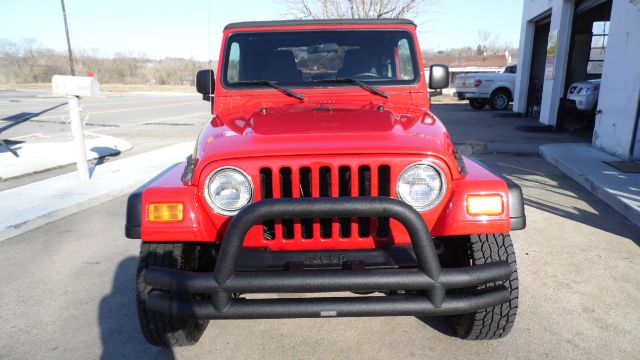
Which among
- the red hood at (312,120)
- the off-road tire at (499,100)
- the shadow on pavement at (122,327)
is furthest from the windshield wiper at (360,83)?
the off-road tire at (499,100)

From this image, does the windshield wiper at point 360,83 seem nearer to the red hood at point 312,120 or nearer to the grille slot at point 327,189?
the red hood at point 312,120

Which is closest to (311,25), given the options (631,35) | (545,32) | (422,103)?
(422,103)

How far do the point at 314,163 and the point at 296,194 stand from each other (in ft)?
0.54

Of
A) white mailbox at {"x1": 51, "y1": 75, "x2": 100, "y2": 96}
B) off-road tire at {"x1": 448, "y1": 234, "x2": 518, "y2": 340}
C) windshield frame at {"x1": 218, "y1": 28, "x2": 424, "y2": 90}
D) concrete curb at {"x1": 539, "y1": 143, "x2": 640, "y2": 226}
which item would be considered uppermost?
windshield frame at {"x1": 218, "y1": 28, "x2": 424, "y2": 90}

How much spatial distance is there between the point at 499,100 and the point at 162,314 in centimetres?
1876

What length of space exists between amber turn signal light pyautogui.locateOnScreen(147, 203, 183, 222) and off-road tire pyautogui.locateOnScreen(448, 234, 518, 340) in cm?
144

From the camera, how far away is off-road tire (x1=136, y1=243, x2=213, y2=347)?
2258 millimetres

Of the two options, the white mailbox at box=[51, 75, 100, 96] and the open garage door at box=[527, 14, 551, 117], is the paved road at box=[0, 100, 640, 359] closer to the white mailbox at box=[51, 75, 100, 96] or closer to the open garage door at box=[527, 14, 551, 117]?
the white mailbox at box=[51, 75, 100, 96]

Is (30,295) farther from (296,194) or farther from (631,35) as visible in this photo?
(631,35)

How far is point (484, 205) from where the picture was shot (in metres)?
2.10

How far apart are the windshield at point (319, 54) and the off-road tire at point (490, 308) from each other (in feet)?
5.02

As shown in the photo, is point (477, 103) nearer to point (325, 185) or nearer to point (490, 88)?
point (490, 88)

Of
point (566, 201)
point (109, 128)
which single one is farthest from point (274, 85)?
point (109, 128)

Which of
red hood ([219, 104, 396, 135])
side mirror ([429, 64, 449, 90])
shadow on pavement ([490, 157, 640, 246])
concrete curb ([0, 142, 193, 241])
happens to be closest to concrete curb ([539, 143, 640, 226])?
shadow on pavement ([490, 157, 640, 246])
